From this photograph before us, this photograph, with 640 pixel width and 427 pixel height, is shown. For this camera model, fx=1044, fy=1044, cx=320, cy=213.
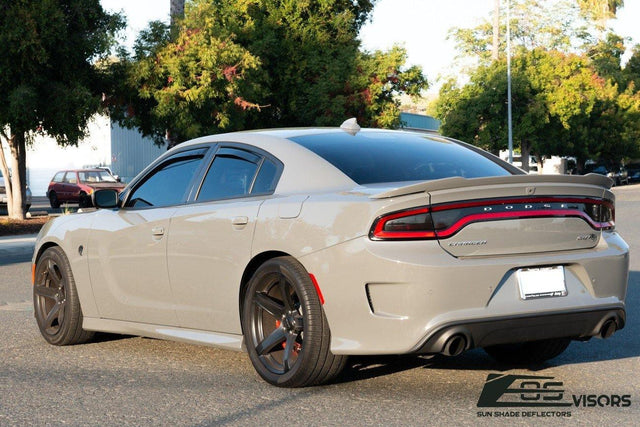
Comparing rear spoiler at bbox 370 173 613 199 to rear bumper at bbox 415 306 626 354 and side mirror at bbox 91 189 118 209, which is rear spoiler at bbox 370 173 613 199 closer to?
rear bumper at bbox 415 306 626 354

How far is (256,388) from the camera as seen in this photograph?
6.12 m

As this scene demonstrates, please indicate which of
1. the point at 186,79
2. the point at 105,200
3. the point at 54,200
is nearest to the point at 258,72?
the point at 186,79

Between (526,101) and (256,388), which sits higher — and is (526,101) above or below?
above

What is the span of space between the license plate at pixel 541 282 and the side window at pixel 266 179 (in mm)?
1651

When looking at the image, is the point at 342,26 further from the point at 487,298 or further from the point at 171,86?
the point at 487,298

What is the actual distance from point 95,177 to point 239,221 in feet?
120

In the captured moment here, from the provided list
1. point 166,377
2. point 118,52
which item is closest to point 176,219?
point 166,377

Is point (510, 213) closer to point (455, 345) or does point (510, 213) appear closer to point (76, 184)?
point (455, 345)

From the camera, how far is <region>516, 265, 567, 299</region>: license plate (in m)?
5.62

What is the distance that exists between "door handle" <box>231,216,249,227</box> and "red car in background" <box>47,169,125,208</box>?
35126 millimetres

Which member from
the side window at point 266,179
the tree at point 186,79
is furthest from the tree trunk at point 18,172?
the side window at point 266,179

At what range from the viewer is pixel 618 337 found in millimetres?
8047

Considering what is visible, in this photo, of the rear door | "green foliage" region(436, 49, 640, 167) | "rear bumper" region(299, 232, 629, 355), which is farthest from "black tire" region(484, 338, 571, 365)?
"green foliage" region(436, 49, 640, 167)

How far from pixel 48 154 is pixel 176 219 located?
181ft
